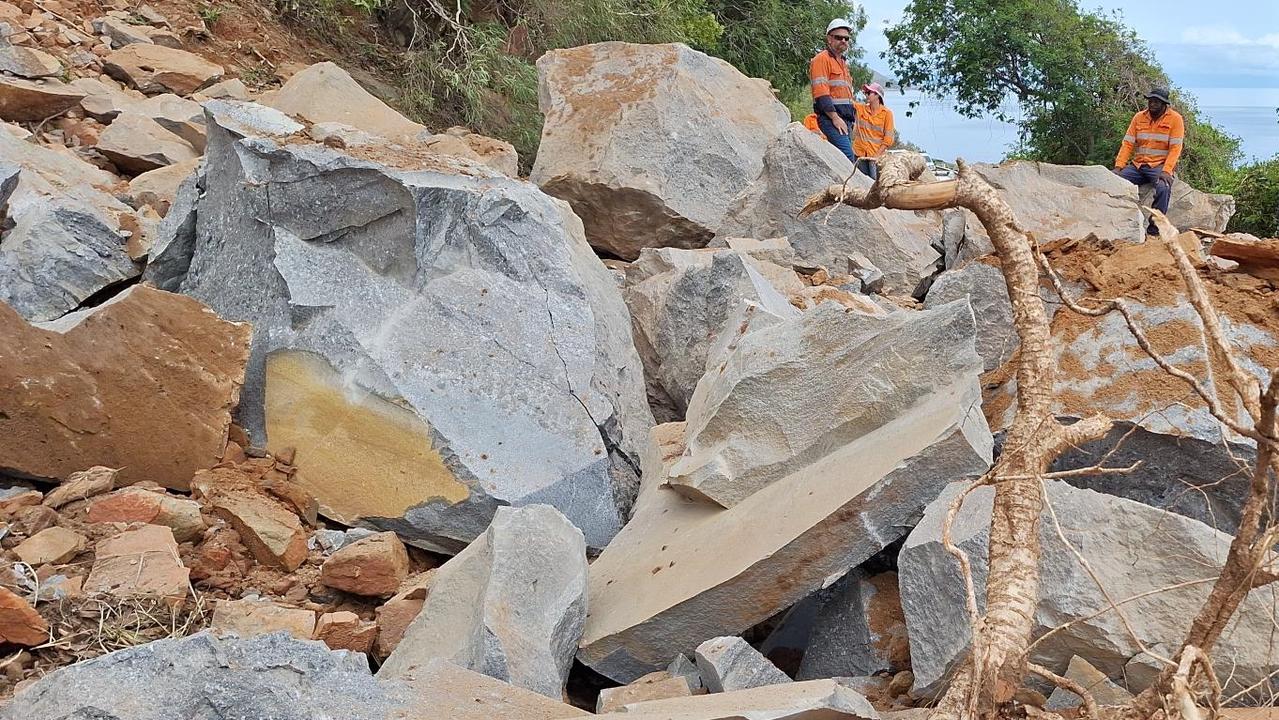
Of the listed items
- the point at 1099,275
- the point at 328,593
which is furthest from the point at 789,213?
the point at 328,593

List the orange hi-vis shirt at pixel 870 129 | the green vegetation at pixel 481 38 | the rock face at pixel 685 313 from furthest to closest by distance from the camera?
1. the green vegetation at pixel 481 38
2. the orange hi-vis shirt at pixel 870 129
3. the rock face at pixel 685 313

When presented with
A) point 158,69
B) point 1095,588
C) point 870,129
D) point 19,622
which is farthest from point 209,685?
point 870,129

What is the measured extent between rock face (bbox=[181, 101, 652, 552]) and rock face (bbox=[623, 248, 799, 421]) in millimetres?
544

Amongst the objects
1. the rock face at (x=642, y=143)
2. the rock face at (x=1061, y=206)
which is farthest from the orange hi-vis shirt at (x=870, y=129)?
the rock face at (x=642, y=143)

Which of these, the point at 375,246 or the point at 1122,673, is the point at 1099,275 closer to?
the point at 1122,673

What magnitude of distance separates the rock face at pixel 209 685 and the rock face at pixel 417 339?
4.73 ft

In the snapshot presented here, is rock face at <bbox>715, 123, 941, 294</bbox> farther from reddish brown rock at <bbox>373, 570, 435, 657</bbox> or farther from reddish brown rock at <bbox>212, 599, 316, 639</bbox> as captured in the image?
reddish brown rock at <bbox>212, 599, 316, 639</bbox>

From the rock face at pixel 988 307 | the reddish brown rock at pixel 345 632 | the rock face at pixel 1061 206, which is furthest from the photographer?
the rock face at pixel 1061 206

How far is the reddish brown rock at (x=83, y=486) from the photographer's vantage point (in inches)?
139

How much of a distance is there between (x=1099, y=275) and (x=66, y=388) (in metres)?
3.66

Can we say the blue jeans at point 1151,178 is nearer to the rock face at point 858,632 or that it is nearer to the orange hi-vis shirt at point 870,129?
the orange hi-vis shirt at point 870,129

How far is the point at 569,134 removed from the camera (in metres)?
7.31

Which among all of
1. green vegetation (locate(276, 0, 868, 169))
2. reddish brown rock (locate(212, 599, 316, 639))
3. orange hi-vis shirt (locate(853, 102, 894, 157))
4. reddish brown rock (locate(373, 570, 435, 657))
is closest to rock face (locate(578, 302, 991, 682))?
reddish brown rock (locate(373, 570, 435, 657))

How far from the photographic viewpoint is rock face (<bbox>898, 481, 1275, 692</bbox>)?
110 inches
